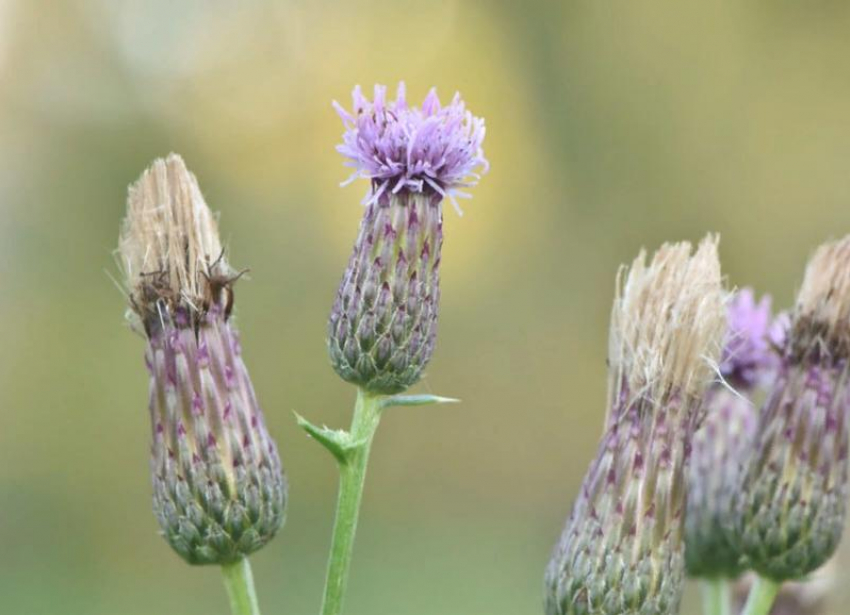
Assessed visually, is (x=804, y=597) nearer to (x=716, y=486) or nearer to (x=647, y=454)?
(x=716, y=486)

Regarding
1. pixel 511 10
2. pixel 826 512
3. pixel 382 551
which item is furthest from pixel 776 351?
pixel 511 10

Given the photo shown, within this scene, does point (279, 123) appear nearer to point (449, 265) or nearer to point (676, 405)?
point (449, 265)

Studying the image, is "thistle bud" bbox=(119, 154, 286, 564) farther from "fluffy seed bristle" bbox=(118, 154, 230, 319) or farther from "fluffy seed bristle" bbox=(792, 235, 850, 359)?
"fluffy seed bristle" bbox=(792, 235, 850, 359)

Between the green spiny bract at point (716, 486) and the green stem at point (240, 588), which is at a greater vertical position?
the green spiny bract at point (716, 486)

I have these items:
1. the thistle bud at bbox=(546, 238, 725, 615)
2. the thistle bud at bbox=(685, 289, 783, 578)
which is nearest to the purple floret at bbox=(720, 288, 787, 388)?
the thistle bud at bbox=(685, 289, 783, 578)

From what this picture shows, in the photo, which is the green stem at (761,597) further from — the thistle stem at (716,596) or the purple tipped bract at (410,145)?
the purple tipped bract at (410,145)

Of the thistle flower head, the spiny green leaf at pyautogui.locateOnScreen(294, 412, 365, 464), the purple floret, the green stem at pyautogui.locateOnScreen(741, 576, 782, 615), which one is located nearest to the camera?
the spiny green leaf at pyautogui.locateOnScreen(294, 412, 365, 464)

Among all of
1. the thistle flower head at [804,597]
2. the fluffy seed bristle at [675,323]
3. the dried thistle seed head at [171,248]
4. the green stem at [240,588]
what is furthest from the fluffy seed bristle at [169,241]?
the thistle flower head at [804,597]
